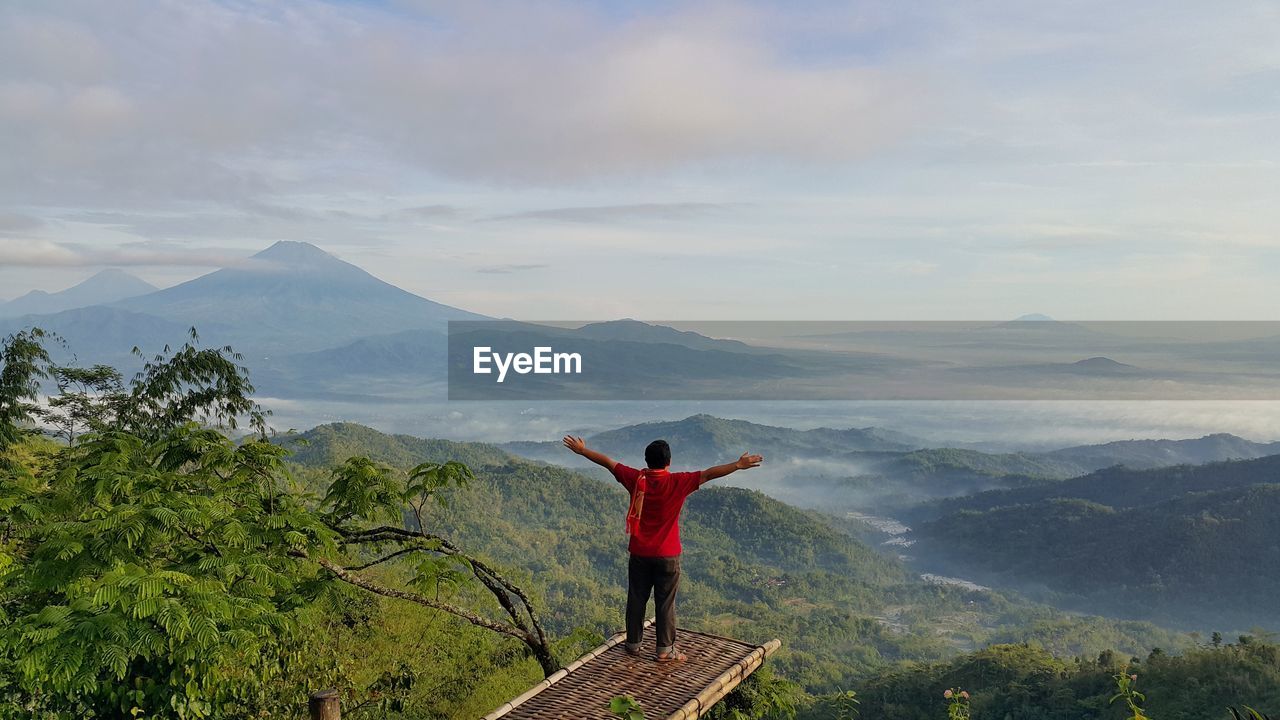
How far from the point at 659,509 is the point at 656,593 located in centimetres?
55

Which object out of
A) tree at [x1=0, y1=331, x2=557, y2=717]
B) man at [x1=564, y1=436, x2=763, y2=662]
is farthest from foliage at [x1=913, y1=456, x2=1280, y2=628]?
tree at [x1=0, y1=331, x2=557, y2=717]

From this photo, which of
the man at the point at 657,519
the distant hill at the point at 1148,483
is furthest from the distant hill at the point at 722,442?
the man at the point at 657,519

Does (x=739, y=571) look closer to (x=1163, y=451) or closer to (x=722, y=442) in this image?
(x=722, y=442)

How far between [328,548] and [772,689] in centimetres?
344

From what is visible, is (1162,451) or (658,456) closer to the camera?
(658,456)

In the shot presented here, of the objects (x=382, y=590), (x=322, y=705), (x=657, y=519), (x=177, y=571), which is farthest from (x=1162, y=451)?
(x=177, y=571)

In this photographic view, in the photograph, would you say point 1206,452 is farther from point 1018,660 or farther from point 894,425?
point 1018,660

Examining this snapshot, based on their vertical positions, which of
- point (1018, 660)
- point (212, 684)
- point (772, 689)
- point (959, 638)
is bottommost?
point (959, 638)

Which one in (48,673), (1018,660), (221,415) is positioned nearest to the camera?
(48,673)

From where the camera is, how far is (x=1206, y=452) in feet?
433

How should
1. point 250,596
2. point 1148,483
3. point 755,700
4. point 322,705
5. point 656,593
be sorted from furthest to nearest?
point 1148,483 < point 755,700 < point 656,593 < point 250,596 < point 322,705

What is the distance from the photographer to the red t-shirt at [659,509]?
4.96 m

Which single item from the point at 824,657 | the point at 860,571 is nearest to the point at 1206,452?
the point at 860,571

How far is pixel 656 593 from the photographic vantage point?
5.09 metres
